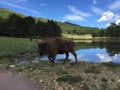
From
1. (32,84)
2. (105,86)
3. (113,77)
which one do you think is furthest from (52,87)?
(113,77)

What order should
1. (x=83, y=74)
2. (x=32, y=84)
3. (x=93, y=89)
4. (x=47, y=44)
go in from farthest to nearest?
(x=47, y=44), (x=83, y=74), (x=32, y=84), (x=93, y=89)

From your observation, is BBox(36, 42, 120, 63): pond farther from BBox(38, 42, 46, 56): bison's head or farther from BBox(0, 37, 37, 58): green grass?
BBox(38, 42, 46, 56): bison's head

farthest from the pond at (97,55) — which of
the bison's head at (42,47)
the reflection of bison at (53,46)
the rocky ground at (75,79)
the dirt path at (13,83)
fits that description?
the dirt path at (13,83)

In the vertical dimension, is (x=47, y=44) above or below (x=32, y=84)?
above

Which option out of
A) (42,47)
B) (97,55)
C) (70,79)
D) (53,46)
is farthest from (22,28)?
(70,79)

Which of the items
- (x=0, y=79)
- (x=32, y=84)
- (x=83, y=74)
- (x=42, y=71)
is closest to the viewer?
(x=32, y=84)

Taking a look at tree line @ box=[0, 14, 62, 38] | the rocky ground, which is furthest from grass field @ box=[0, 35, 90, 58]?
tree line @ box=[0, 14, 62, 38]

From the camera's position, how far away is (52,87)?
10328mm

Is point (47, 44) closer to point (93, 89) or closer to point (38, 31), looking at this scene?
point (93, 89)

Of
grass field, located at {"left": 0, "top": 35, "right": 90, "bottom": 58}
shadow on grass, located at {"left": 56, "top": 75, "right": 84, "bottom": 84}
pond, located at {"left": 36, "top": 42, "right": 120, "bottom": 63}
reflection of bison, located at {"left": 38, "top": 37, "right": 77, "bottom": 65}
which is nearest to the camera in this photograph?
shadow on grass, located at {"left": 56, "top": 75, "right": 84, "bottom": 84}

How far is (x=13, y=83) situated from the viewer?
11.0 meters

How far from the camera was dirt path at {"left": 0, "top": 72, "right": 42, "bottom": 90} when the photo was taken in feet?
33.4

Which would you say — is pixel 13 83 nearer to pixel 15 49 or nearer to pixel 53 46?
pixel 53 46

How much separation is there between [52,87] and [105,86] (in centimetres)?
257
